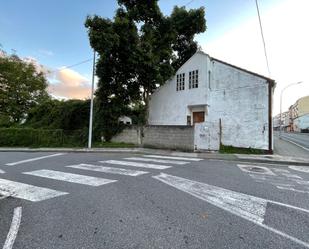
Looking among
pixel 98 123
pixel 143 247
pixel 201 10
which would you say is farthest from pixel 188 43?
pixel 143 247

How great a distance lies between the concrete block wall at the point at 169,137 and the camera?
1447 centimetres

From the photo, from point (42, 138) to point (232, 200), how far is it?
18458 mm

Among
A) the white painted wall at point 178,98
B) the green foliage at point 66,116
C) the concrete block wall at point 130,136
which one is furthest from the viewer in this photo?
the green foliage at point 66,116

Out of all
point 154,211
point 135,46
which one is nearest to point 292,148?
point 135,46

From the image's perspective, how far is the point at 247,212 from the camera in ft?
13.8

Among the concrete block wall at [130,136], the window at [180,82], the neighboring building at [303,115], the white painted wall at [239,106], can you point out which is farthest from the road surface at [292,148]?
the neighboring building at [303,115]

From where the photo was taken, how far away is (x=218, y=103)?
15828mm

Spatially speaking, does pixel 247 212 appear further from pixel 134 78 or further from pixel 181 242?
pixel 134 78

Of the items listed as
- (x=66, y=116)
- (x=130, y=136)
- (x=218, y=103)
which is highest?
(x=218, y=103)

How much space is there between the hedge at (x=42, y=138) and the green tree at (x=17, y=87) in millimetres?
7005

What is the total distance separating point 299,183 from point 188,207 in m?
4.23

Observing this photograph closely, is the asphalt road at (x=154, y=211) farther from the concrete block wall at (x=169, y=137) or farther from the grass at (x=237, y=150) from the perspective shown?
the concrete block wall at (x=169, y=137)

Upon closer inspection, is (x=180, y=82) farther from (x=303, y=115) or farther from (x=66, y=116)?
(x=303, y=115)

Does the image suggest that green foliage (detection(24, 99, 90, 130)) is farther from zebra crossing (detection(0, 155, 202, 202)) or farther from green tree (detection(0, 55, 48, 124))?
zebra crossing (detection(0, 155, 202, 202))
